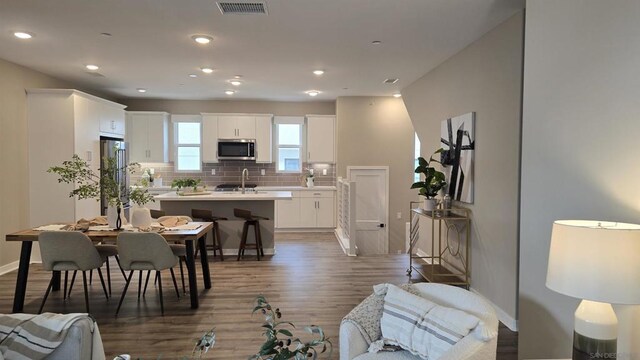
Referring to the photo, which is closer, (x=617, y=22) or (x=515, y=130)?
(x=617, y=22)

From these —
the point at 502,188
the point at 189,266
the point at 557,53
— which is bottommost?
the point at 189,266

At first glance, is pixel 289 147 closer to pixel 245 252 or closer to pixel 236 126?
pixel 236 126

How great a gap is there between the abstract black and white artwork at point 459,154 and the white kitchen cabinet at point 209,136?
4.81m

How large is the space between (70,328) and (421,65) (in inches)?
182

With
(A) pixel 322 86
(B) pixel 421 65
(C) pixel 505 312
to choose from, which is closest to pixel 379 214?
(A) pixel 322 86

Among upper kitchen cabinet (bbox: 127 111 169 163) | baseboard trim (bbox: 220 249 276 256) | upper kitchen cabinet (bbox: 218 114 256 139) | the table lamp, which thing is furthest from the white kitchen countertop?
the table lamp

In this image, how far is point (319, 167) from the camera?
28.1ft

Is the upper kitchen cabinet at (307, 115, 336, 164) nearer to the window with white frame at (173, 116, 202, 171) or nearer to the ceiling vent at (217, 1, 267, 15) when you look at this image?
the window with white frame at (173, 116, 202, 171)

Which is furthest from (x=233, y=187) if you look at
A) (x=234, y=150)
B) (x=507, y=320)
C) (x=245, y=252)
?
(x=507, y=320)

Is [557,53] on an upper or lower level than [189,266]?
upper

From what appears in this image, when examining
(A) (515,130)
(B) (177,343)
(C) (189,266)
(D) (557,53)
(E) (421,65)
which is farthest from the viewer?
(E) (421,65)

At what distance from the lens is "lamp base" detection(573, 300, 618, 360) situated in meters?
1.54

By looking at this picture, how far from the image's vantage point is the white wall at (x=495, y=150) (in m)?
3.36

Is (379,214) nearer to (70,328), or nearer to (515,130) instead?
(515,130)
